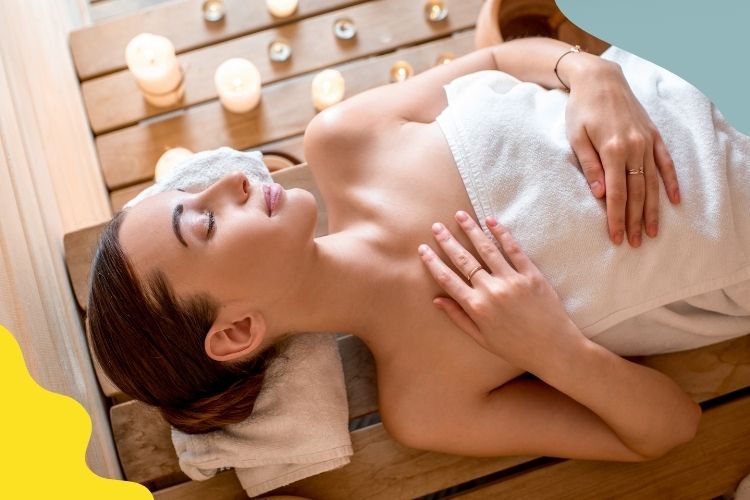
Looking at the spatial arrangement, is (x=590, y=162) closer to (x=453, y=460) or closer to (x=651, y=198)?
(x=651, y=198)

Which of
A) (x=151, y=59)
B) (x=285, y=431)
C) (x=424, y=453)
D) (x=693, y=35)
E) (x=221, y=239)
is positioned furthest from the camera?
(x=151, y=59)

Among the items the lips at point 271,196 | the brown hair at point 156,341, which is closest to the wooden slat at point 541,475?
the brown hair at point 156,341

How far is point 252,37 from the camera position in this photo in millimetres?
2270

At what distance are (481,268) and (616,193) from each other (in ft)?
1.01

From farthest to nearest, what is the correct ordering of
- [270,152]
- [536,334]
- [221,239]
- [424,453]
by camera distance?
1. [270,152]
2. [424,453]
3. [536,334]
4. [221,239]

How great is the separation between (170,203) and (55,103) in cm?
87

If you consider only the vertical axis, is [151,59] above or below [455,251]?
above

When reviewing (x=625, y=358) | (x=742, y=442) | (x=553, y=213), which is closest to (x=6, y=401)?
(x=553, y=213)

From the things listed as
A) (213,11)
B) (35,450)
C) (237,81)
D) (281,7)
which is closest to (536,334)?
(35,450)

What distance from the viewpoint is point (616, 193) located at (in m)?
1.46

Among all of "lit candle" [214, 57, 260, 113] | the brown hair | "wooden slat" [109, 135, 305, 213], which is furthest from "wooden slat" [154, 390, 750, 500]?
"lit candle" [214, 57, 260, 113]

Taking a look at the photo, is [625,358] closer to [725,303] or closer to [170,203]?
[725,303]

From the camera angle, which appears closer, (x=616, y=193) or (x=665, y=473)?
(x=616, y=193)

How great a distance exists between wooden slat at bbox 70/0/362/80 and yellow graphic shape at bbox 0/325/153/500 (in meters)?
1.54
